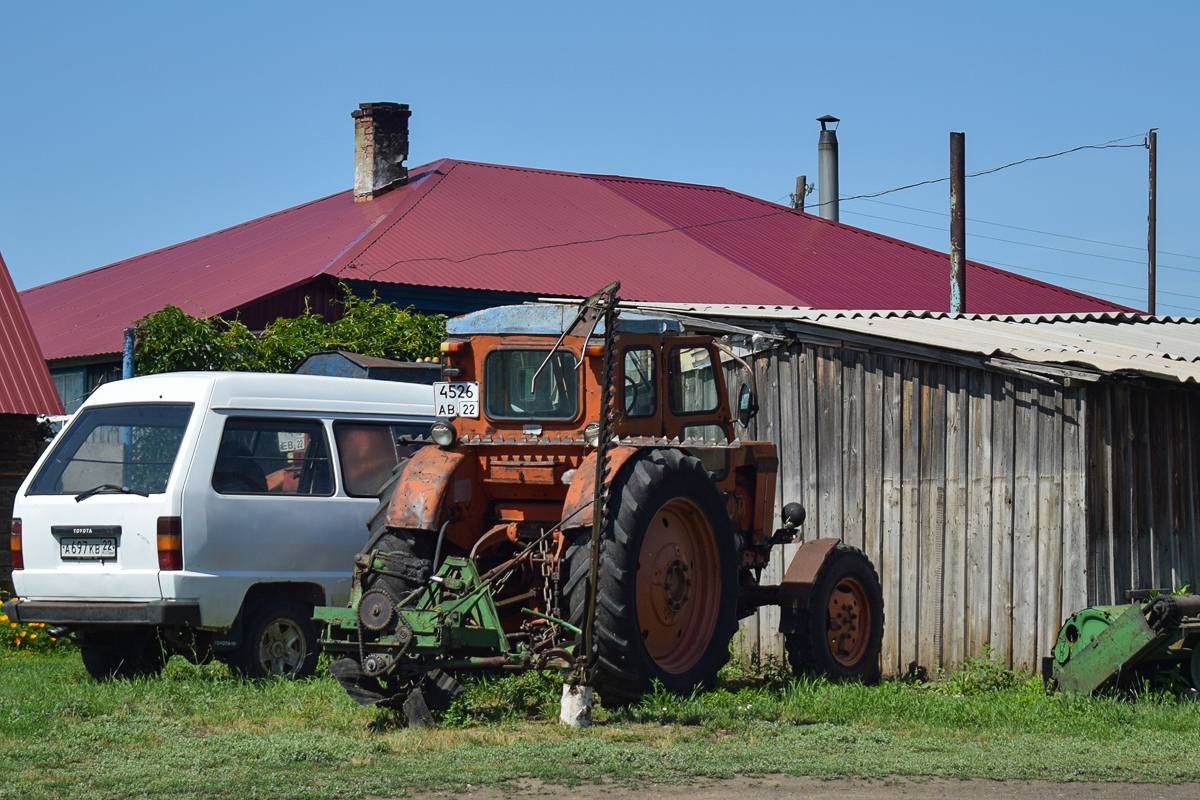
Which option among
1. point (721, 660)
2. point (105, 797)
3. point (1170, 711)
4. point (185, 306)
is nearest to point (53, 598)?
point (105, 797)

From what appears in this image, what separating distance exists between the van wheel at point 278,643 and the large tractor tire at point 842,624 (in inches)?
139

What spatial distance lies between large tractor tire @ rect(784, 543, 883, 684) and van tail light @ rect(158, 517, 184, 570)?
427 cm

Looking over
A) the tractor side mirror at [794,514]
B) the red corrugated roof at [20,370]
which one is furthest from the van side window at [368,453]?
the red corrugated roof at [20,370]

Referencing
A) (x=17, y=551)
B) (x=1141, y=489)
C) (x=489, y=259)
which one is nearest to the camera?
(x=17, y=551)

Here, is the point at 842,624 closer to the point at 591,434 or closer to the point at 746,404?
the point at 746,404

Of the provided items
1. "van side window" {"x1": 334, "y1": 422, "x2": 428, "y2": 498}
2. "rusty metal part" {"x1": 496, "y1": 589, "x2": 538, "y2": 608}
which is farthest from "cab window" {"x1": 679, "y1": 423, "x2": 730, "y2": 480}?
"van side window" {"x1": 334, "y1": 422, "x2": 428, "y2": 498}

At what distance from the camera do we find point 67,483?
9727 mm

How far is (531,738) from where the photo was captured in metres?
7.57

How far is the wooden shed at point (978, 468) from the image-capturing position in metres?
9.98

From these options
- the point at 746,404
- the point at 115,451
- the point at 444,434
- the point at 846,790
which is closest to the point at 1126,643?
the point at 746,404

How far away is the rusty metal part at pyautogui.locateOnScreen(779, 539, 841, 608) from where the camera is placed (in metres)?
9.72

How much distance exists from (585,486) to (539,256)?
608 inches

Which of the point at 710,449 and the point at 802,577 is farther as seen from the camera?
the point at 802,577

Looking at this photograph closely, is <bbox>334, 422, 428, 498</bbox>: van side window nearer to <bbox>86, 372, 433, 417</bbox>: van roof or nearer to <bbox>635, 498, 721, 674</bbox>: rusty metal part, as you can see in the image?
<bbox>86, 372, 433, 417</bbox>: van roof
